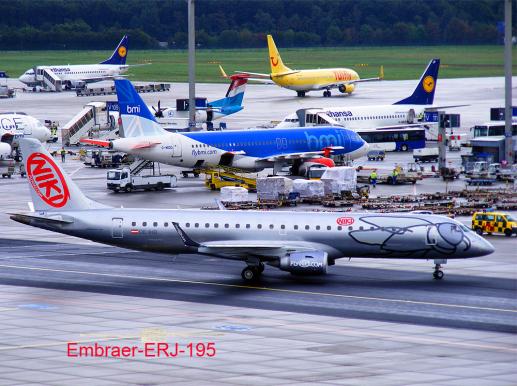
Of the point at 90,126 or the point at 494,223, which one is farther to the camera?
the point at 90,126

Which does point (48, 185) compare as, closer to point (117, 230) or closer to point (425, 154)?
point (117, 230)

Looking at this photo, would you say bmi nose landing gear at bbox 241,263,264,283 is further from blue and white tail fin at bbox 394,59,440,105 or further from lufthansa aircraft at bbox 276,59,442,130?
blue and white tail fin at bbox 394,59,440,105

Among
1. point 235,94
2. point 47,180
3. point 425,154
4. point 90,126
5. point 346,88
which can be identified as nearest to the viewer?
point 47,180

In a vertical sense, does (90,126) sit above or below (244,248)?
above

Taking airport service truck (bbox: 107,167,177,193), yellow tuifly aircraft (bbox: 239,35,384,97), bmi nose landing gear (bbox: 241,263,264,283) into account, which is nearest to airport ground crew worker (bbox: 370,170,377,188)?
airport service truck (bbox: 107,167,177,193)

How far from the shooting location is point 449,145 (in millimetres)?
128750

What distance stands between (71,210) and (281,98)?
5197 inches

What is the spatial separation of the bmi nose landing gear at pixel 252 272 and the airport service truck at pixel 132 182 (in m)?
38.6

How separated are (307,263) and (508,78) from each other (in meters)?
50.3

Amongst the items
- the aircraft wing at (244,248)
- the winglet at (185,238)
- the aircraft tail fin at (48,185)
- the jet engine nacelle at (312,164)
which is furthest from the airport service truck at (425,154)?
the winglet at (185,238)

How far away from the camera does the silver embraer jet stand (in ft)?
200

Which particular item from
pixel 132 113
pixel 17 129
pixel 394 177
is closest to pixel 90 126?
pixel 17 129

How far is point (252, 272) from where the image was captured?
204 ft

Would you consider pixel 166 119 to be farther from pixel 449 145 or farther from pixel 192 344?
pixel 192 344
